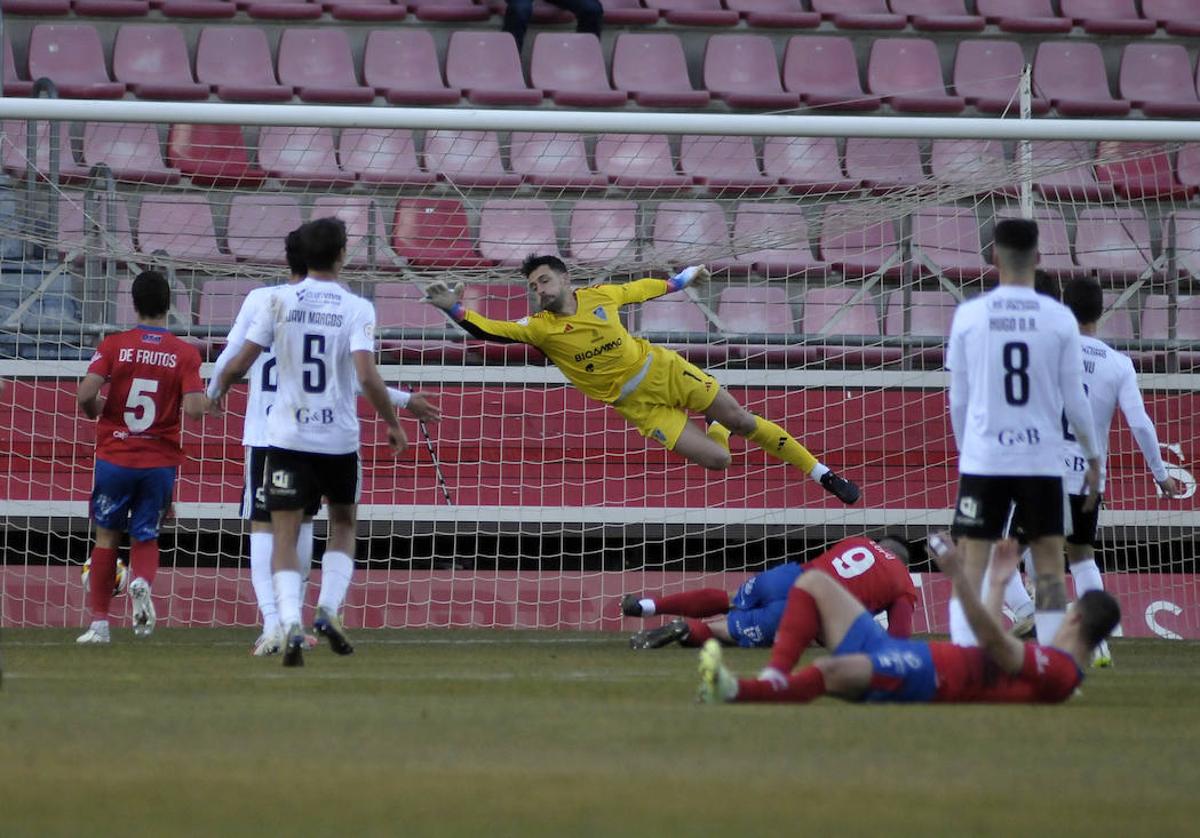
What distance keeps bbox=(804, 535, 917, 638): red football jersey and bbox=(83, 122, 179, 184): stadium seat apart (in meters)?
6.02

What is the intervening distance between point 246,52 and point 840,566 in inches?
336

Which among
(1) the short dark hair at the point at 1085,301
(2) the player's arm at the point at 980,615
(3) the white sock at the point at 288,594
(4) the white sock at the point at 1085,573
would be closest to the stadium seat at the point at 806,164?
(1) the short dark hair at the point at 1085,301

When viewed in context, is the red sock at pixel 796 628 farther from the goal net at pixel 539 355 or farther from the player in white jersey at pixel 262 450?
the goal net at pixel 539 355

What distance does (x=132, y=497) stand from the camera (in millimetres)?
9500

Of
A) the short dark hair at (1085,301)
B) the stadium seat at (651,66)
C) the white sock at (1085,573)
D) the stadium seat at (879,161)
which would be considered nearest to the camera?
the short dark hair at (1085,301)

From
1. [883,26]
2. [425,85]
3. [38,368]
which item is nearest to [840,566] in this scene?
[38,368]

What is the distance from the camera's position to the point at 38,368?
452 inches

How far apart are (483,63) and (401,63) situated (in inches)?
28.2

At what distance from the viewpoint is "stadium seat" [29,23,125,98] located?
1444 cm

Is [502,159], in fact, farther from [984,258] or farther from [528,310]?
[984,258]

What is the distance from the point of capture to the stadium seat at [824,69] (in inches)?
603

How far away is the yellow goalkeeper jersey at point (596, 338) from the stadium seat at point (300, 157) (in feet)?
8.90

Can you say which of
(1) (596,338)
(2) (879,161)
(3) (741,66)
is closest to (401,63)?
(3) (741,66)

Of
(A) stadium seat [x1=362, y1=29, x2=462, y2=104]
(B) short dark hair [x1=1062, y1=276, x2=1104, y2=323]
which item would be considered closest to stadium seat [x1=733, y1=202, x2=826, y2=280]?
(A) stadium seat [x1=362, y1=29, x2=462, y2=104]
